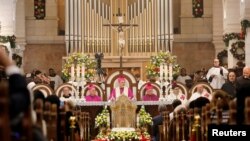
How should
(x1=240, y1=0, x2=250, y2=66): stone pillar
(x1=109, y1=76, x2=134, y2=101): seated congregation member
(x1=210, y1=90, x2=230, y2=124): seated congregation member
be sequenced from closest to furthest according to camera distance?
(x1=210, y1=90, x2=230, y2=124): seated congregation member
(x1=109, y1=76, x2=134, y2=101): seated congregation member
(x1=240, y1=0, x2=250, y2=66): stone pillar

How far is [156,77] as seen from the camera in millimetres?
26250

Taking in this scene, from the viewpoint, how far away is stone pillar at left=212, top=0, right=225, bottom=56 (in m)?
34.1

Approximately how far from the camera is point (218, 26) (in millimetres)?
34406

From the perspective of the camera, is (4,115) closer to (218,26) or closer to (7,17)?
(7,17)

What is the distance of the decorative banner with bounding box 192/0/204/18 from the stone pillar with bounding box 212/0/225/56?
0.56m

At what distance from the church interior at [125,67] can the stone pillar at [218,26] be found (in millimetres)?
38

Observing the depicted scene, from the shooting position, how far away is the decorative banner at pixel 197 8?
3469 cm

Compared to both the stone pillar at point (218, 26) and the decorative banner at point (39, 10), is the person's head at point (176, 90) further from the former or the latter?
the decorative banner at point (39, 10)

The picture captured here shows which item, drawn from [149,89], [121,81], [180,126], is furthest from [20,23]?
[180,126]

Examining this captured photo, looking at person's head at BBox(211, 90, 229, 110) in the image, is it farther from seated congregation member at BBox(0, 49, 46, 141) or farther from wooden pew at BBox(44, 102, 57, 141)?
seated congregation member at BBox(0, 49, 46, 141)

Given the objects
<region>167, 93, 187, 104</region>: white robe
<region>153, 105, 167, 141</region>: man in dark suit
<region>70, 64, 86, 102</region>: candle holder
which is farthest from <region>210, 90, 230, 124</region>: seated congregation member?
<region>70, 64, 86, 102</region>: candle holder

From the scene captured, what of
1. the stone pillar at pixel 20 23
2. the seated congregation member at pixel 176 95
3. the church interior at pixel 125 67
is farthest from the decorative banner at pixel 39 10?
the seated congregation member at pixel 176 95

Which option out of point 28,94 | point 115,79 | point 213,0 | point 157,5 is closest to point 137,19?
point 157,5

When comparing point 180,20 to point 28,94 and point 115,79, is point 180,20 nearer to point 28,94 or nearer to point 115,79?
point 115,79
